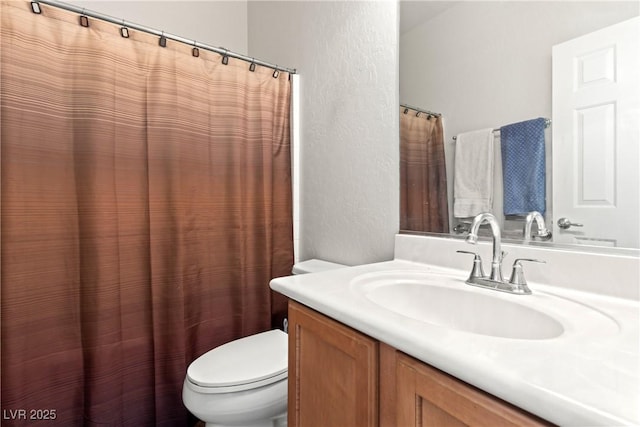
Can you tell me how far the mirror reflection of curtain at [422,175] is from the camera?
45.8 inches

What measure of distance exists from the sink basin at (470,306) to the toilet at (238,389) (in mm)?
530

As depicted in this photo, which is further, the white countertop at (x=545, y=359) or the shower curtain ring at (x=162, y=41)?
the shower curtain ring at (x=162, y=41)

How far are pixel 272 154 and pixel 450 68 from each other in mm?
903

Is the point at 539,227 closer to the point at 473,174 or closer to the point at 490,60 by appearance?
the point at 473,174

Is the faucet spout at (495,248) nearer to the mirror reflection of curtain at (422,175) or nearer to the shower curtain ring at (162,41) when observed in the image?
the mirror reflection of curtain at (422,175)

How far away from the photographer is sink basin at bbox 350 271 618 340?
26.4 inches

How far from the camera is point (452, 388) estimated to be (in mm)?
495

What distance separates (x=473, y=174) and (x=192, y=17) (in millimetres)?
1944

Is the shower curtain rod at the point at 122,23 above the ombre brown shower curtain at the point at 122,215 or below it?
above

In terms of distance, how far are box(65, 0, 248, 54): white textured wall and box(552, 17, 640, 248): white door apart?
6.35 ft

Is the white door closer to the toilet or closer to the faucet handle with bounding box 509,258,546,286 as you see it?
the faucet handle with bounding box 509,258,546,286

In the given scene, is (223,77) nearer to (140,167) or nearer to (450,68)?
(140,167)

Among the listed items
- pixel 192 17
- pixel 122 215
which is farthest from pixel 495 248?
pixel 192 17

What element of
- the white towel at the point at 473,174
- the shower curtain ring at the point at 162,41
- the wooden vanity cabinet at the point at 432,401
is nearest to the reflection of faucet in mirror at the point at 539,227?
the white towel at the point at 473,174
